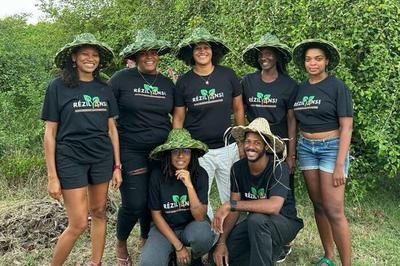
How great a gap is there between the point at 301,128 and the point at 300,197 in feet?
8.08

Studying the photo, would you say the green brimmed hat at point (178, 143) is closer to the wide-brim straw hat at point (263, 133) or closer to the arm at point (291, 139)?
the wide-brim straw hat at point (263, 133)

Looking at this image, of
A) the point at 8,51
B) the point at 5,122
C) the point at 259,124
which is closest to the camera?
the point at 259,124

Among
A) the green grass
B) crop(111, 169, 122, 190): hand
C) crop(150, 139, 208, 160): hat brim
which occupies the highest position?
crop(150, 139, 208, 160): hat brim

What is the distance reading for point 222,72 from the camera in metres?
4.32

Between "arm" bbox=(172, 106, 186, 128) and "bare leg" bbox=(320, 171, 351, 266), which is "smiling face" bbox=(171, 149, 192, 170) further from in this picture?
"bare leg" bbox=(320, 171, 351, 266)

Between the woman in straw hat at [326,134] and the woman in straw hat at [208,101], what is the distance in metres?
0.56

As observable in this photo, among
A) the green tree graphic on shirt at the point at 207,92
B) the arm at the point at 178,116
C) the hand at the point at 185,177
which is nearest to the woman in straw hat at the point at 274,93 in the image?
the green tree graphic on shirt at the point at 207,92

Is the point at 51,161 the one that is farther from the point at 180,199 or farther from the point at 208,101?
the point at 208,101

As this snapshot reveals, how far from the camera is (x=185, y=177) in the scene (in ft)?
13.4

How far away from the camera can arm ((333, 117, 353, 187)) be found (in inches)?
155

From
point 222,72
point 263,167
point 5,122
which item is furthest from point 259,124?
point 5,122

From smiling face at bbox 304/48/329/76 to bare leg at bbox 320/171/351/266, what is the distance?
2.61ft

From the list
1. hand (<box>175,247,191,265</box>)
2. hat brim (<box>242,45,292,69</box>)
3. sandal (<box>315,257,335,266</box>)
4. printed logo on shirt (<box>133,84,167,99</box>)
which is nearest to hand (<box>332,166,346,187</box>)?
sandal (<box>315,257,335,266</box>)

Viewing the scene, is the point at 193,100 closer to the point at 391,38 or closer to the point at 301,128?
the point at 301,128
